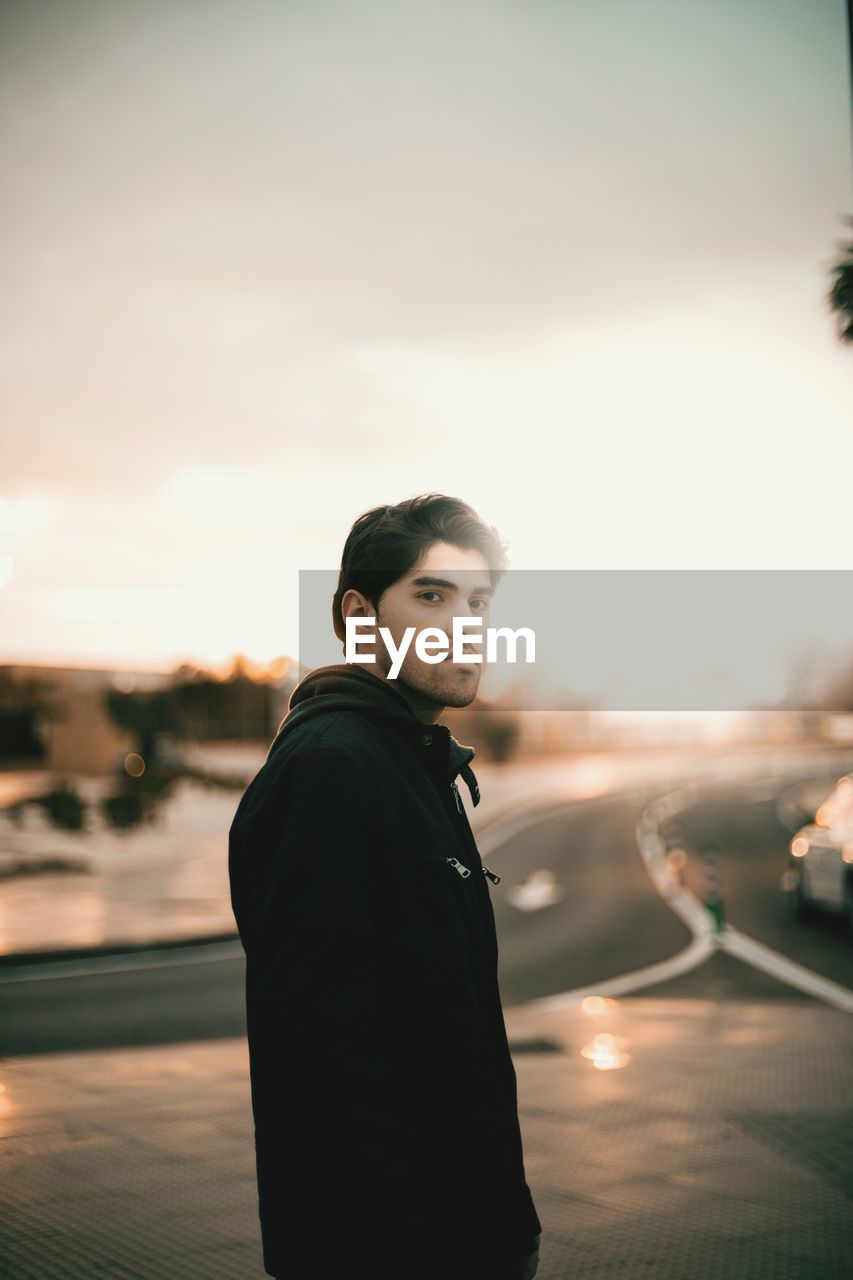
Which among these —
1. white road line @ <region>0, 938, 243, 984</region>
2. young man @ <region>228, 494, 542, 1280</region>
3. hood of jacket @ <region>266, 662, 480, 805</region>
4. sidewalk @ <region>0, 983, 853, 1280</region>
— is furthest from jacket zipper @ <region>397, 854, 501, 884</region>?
white road line @ <region>0, 938, 243, 984</region>

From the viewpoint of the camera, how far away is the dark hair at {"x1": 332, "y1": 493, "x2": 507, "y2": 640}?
2.33 metres

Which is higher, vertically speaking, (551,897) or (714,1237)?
(714,1237)

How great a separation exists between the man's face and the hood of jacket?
0.16ft

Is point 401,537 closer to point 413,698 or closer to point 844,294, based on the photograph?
point 413,698

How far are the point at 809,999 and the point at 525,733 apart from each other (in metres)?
50.2

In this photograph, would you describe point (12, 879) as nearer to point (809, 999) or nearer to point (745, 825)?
point (809, 999)

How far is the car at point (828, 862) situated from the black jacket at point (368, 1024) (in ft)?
36.6

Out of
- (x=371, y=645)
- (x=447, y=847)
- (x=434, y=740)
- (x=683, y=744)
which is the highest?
(x=371, y=645)

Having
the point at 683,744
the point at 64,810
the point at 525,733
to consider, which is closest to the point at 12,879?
the point at 64,810

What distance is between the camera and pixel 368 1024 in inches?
75.2

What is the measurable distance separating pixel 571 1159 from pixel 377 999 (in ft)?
12.1

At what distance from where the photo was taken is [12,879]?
18.2 metres

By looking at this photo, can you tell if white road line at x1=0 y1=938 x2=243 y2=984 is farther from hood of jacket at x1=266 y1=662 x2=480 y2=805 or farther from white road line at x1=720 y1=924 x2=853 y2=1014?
hood of jacket at x1=266 y1=662 x2=480 y2=805

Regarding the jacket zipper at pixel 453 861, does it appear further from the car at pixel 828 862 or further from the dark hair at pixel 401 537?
the car at pixel 828 862
